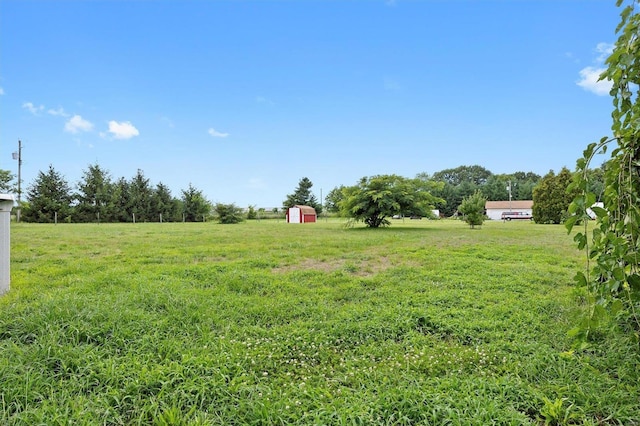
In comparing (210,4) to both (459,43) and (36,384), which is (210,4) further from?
(36,384)

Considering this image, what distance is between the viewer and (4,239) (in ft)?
9.96

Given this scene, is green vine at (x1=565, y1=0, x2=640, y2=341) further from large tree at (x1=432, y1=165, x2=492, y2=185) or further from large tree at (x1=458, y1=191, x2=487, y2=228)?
large tree at (x1=432, y1=165, x2=492, y2=185)

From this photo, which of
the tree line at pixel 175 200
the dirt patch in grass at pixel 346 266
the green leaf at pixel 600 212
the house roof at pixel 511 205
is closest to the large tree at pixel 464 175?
the house roof at pixel 511 205

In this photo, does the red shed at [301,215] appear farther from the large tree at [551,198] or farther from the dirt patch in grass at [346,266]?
the dirt patch in grass at [346,266]

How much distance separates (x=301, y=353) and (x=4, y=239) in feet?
10.5

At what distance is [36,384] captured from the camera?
5.38 feet

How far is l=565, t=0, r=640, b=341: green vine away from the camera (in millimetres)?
1387

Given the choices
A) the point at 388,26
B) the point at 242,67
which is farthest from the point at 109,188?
the point at 388,26

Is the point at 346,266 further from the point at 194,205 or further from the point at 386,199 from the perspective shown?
the point at 194,205

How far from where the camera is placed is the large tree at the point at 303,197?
37.4 metres

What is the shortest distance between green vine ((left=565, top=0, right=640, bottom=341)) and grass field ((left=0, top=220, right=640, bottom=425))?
0.59m

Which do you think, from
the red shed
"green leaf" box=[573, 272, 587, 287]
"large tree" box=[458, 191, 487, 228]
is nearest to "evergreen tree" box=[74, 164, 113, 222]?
the red shed

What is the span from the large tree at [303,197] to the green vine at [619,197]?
35760 millimetres

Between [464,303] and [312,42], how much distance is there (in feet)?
24.5
